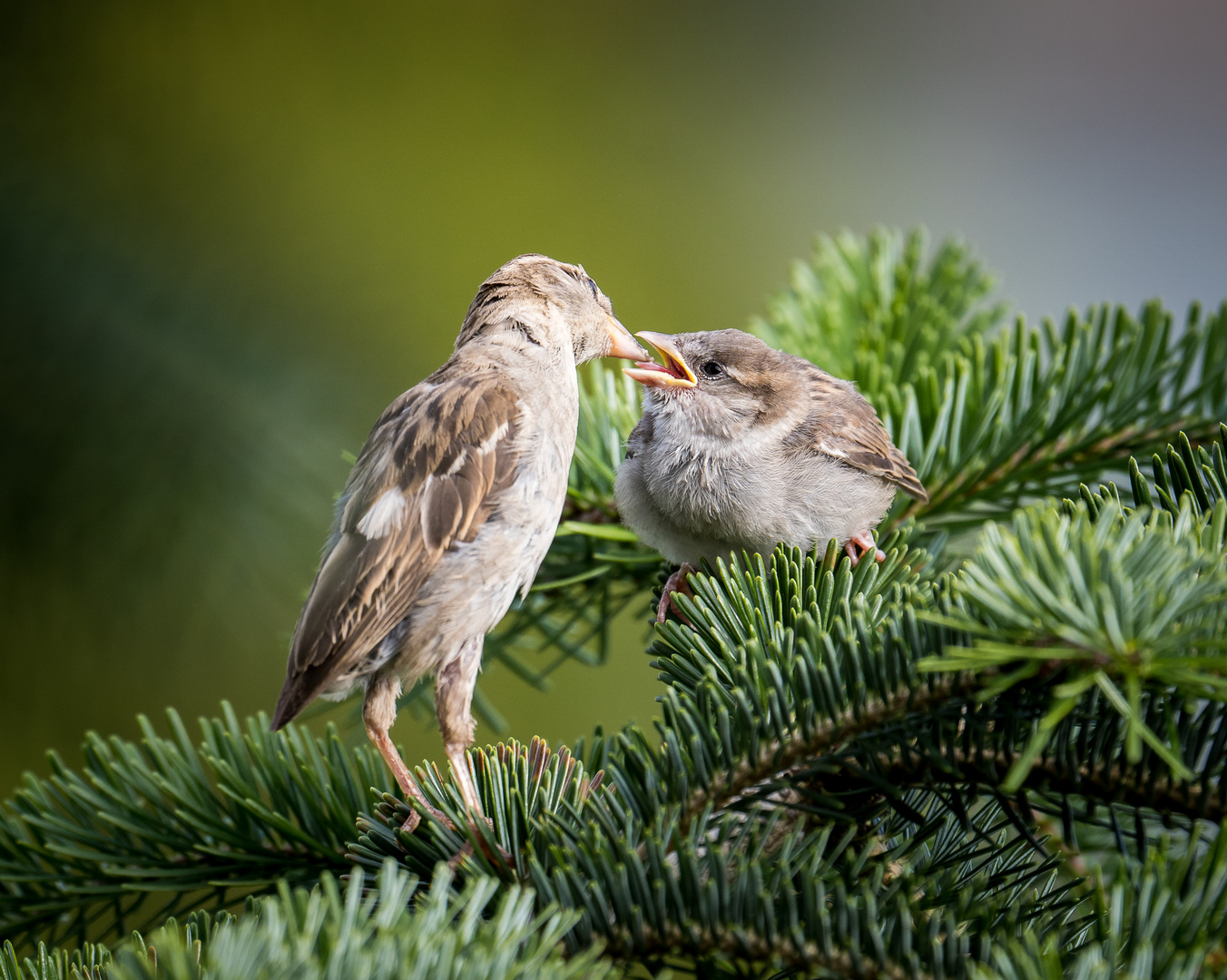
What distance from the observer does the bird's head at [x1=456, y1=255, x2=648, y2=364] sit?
175 cm

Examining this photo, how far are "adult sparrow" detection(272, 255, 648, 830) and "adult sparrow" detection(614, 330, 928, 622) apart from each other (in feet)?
0.63

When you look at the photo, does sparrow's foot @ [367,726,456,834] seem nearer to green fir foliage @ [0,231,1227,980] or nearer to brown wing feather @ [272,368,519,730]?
green fir foliage @ [0,231,1227,980]

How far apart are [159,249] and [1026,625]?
181 cm

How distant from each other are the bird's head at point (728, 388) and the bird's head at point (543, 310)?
0.37 feet

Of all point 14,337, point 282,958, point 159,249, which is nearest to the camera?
point 282,958

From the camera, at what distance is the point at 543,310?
1.79 meters

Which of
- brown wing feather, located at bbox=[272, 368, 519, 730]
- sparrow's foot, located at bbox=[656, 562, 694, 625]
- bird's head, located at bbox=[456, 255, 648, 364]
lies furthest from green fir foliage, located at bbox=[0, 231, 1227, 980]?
bird's head, located at bbox=[456, 255, 648, 364]

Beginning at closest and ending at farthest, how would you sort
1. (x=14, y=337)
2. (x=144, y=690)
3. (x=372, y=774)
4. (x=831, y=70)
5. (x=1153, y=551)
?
(x=1153, y=551) → (x=372, y=774) → (x=14, y=337) → (x=144, y=690) → (x=831, y=70)

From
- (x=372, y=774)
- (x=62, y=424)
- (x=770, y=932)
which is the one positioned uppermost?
(x=62, y=424)

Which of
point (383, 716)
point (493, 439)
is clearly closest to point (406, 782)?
point (383, 716)

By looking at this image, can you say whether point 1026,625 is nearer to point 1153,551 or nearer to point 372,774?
point 1153,551

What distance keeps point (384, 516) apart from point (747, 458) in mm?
702

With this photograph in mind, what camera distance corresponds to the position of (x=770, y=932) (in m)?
0.74

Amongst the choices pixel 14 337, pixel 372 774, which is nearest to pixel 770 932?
pixel 372 774
